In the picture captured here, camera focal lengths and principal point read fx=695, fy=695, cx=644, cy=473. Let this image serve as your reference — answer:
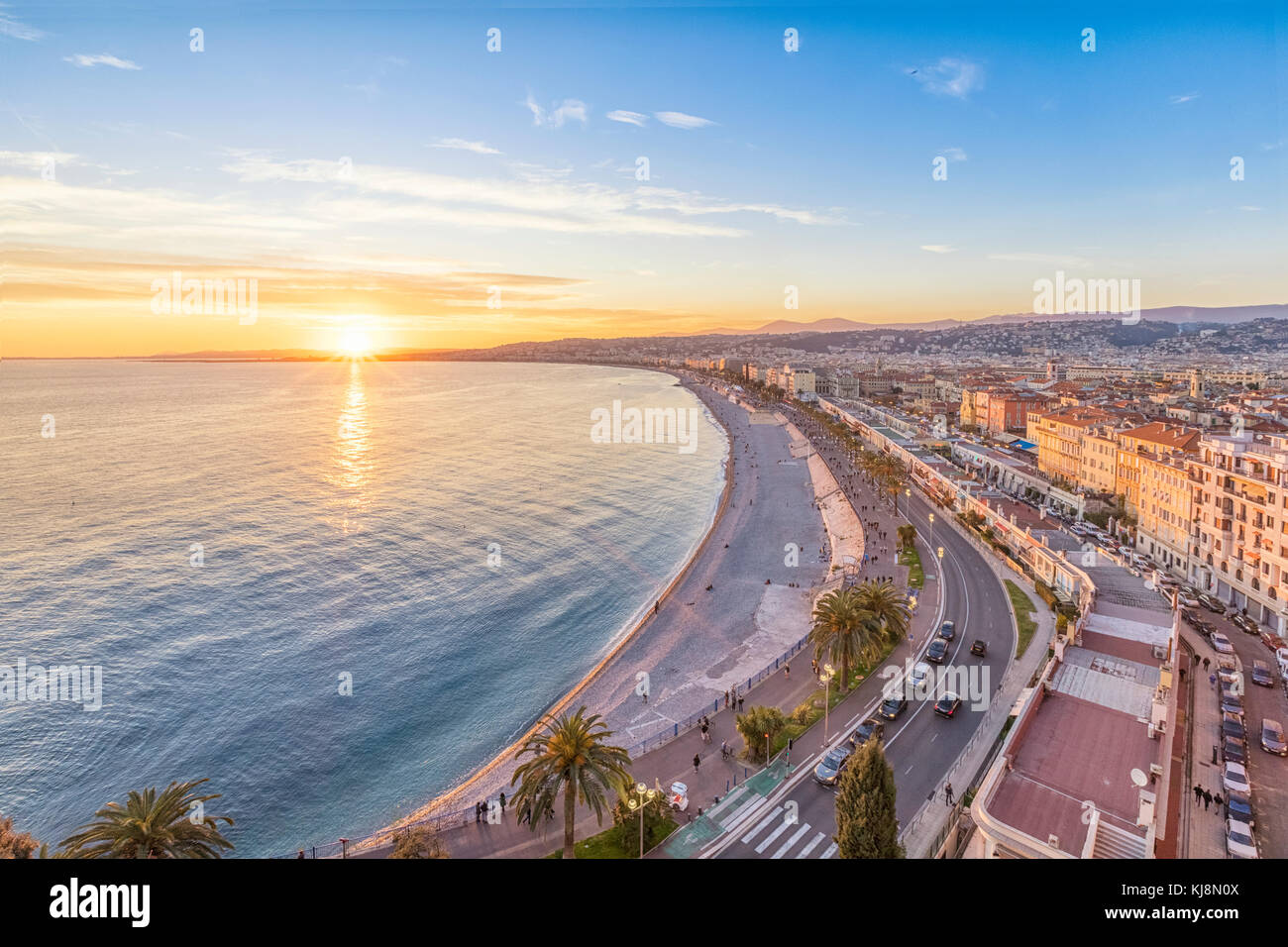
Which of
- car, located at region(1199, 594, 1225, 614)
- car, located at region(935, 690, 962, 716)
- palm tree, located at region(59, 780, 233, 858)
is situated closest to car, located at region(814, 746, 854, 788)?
car, located at region(935, 690, 962, 716)

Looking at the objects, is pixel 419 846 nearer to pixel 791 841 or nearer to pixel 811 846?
pixel 791 841

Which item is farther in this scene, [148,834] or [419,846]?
[419,846]

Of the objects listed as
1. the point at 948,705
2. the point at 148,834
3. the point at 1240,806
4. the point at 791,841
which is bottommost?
the point at 791,841

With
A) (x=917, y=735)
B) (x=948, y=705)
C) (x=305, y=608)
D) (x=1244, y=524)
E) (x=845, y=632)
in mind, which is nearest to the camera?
(x=917, y=735)

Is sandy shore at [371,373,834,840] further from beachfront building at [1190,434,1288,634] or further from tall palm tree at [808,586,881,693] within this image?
beachfront building at [1190,434,1288,634]

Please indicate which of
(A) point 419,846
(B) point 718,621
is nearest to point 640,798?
(A) point 419,846

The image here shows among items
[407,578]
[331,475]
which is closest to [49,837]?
[407,578]
